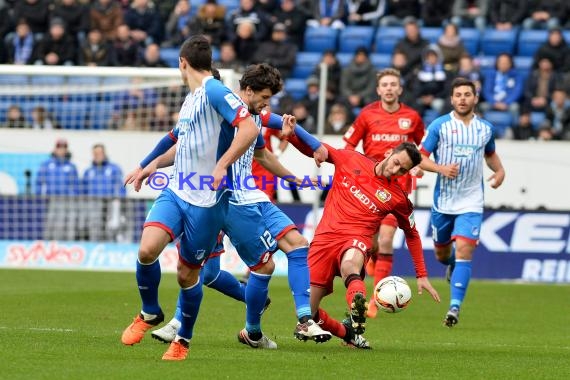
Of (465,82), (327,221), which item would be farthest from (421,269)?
(465,82)

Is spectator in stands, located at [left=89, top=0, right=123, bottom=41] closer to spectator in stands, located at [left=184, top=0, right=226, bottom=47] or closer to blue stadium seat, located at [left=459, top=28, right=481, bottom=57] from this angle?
spectator in stands, located at [left=184, top=0, right=226, bottom=47]

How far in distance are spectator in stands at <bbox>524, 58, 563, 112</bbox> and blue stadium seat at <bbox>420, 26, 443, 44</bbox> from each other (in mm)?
2762

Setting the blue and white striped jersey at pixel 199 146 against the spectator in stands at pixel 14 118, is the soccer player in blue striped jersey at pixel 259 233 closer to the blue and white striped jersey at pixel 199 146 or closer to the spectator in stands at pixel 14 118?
the blue and white striped jersey at pixel 199 146

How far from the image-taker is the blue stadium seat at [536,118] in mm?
23128

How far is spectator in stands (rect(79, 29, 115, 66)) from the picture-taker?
82.7 feet

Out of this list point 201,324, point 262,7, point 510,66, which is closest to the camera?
point 201,324

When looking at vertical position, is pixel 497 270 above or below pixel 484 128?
below

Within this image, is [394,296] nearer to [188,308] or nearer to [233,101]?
[188,308]

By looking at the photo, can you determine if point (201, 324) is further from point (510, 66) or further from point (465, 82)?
point (510, 66)

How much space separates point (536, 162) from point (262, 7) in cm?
756

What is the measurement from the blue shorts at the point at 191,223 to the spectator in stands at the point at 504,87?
50.3ft

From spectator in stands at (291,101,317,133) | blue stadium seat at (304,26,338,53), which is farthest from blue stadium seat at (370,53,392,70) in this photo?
spectator in stands at (291,101,317,133)

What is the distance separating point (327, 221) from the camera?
11.0 m

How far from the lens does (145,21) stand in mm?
27094
